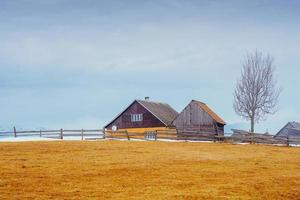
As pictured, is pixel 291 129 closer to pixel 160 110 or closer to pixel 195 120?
pixel 195 120

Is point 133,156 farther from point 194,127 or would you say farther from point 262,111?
point 262,111

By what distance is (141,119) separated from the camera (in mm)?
59938

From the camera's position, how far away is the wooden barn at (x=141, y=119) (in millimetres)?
58812

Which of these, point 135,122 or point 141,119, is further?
point 135,122

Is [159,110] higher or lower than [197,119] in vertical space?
higher

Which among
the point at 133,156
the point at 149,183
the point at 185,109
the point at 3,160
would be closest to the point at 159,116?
the point at 185,109

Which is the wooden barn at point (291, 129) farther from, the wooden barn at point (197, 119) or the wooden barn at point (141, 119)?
the wooden barn at point (141, 119)

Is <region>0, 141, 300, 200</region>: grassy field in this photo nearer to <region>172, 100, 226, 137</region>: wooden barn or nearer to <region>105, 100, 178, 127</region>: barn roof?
<region>172, 100, 226, 137</region>: wooden barn

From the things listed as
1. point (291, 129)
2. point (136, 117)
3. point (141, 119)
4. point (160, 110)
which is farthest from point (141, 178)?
point (291, 129)

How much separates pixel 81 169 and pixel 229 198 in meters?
8.92

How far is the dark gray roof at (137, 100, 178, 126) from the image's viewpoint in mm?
59300

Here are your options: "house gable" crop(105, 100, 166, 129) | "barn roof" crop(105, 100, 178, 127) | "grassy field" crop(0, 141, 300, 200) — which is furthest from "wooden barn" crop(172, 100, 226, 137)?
"grassy field" crop(0, 141, 300, 200)

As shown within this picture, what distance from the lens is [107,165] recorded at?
2102cm

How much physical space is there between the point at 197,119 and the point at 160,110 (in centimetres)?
828
